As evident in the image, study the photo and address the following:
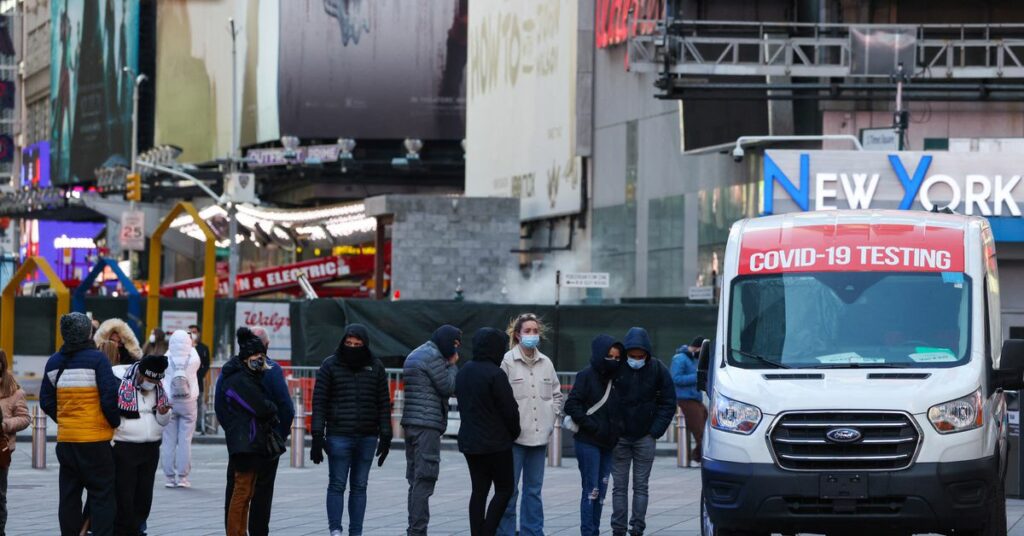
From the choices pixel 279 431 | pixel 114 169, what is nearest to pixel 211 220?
pixel 114 169

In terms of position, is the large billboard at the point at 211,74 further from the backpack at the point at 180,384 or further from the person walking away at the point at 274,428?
the person walking away at the point at 274,428

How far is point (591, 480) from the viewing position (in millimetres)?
A: 15516

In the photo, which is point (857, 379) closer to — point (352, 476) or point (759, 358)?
point (759, 358)

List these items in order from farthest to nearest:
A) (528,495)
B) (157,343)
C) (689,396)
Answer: (689,396)
(157,343)
(528,495)

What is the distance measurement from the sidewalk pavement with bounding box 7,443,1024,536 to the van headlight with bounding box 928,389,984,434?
3654 mm

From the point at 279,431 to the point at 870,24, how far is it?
23637 millimetres

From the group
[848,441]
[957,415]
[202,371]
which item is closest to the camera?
[848,441]

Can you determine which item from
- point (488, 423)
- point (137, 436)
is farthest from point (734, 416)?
point (137, 436)

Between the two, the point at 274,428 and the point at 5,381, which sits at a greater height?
the point at 5,381

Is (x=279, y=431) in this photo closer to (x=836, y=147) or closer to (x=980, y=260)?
(x=980, y=260)

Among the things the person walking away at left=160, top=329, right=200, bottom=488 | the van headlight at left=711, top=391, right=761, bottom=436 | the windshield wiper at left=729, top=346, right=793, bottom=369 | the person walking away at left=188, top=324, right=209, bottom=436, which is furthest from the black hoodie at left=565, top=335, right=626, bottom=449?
the person walking away at left=188, top=324, right=209, bottom=436

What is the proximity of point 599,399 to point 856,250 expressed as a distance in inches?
99.8

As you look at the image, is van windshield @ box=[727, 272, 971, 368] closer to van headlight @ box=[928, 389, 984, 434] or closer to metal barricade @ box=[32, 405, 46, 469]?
van headlight @ box=[928, 389, 984, 434]

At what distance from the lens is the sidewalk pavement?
17.2m
